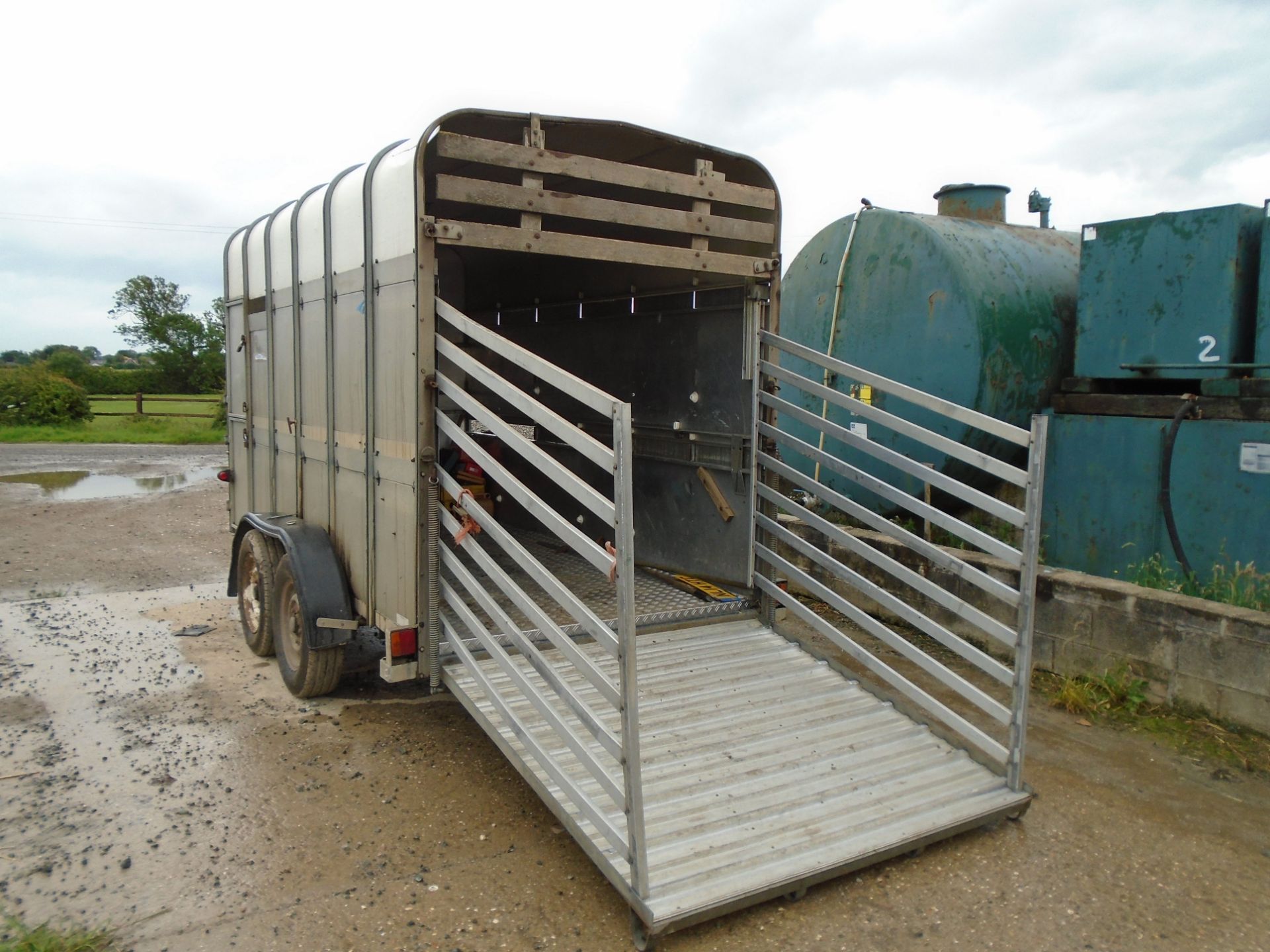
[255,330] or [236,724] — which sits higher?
[255,330]

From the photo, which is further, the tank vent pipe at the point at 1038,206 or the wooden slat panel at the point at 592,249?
the tank vent pipe at the point at 1038,206

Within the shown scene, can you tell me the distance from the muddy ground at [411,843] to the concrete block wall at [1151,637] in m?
0.45

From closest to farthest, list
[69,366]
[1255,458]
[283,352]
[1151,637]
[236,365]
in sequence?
[1151,637] < [1255,458] < [283,352] < [236,365] < [69,366]

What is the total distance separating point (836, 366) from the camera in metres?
4.55

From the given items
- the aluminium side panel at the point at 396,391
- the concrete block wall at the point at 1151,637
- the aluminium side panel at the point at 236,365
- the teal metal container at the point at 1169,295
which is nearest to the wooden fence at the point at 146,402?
the aluminium side panel at the point at 236,365

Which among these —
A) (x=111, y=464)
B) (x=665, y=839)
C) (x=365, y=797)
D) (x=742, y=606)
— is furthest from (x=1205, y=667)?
(x=111, y=464)

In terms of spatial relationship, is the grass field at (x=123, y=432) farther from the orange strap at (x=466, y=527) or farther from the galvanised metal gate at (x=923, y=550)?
the orange strap at (x=466, y=527)

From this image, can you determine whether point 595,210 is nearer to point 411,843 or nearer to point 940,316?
point 411,843

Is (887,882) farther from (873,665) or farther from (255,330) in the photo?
(255,330)

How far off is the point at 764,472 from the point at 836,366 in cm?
95

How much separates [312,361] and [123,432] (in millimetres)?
22305

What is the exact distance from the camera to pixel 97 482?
14.9 meters

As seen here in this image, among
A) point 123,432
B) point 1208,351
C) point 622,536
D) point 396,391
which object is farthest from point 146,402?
point 622,536

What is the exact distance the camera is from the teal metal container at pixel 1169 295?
564cm
